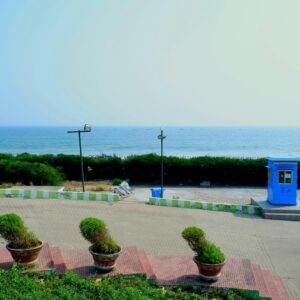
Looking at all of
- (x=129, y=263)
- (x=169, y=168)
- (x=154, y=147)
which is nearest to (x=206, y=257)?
(x=129, y=263)

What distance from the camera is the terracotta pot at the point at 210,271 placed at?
6562mm

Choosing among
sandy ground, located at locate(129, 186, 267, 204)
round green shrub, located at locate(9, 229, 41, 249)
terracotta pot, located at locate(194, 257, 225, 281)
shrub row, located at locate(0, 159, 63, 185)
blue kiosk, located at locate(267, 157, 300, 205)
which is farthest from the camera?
shrub row, located at locate(0, 159, 63, 185)

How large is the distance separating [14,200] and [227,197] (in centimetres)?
982

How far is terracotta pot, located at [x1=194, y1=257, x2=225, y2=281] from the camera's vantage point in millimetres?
6562

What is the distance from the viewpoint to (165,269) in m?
7.23

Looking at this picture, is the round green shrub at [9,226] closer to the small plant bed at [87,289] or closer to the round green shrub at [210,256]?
the small plant bed at [87,289]

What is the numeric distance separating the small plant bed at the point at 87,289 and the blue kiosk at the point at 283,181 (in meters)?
7.67

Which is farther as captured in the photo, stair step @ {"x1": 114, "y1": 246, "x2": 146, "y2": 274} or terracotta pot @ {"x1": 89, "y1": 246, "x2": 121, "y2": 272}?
stair step @ {"x1": 114, "y1": 246, "x2": 146, "y2": 274}

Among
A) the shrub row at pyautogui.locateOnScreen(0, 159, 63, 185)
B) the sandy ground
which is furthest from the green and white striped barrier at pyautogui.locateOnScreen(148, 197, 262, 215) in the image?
the shrub row at pyautogui.locateOnScreen(0, 159, 63, 185)

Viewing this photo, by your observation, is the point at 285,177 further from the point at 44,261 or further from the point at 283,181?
the point at 44,261

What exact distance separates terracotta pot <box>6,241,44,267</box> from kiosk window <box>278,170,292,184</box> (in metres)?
9.26

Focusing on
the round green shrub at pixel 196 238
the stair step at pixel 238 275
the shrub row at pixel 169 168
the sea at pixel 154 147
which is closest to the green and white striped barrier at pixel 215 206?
the stair step at pixel 238 275

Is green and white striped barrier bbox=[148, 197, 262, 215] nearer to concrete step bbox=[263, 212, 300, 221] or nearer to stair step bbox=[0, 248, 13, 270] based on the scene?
concrete step bbox=[263, 212, 300, 221]

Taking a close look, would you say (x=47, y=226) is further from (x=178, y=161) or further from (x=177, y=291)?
(x=178, y=161)
